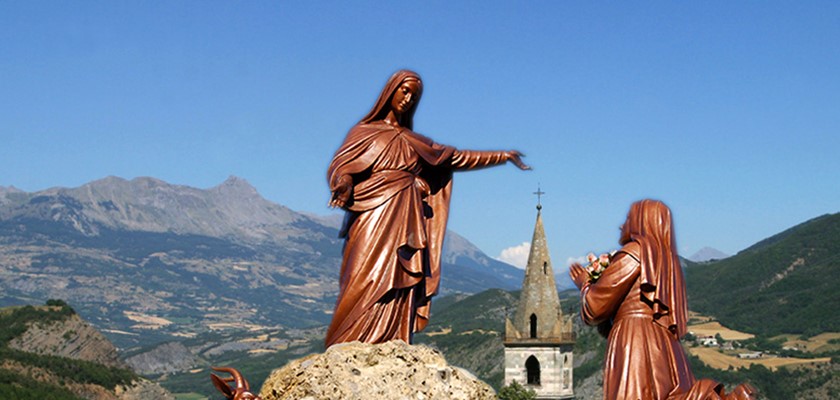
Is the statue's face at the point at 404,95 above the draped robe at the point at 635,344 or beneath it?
above

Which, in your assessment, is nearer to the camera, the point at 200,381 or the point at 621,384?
the point at 621,384

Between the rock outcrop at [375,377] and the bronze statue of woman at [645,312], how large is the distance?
1.06 meters

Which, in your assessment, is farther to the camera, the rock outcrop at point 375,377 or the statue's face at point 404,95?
the statue's face at point 404,95

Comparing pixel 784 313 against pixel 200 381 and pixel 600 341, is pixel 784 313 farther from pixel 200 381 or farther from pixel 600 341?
pixel 200 381

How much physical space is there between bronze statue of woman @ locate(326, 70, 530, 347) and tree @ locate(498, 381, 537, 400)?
4318cm

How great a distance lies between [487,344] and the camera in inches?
4181

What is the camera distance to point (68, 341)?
7825 centimetres

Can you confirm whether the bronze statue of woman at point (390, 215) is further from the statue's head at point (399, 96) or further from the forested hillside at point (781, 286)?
the forested hillside at point (781, 286)

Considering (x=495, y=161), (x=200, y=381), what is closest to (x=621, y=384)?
(x=495, y=161)

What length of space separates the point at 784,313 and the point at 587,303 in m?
87.5

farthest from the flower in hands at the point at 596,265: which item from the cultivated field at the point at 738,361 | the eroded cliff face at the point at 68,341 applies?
the eroded cliff face at the point at 68,341

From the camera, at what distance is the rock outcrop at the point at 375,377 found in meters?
9.52

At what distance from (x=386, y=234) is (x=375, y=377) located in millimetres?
1841

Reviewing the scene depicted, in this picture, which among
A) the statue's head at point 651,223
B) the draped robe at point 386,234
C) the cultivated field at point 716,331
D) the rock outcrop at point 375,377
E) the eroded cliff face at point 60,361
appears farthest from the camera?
the cultivated field at point 716,331
